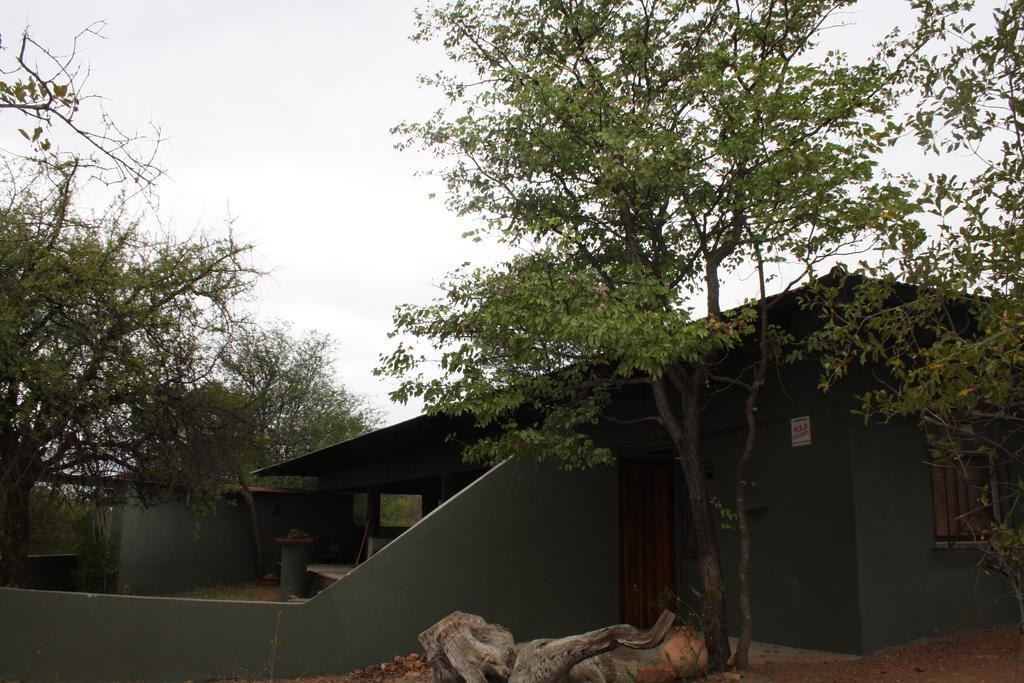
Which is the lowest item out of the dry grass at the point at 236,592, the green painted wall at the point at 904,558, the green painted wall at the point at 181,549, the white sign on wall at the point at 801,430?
the dry grass at the point at 236,592

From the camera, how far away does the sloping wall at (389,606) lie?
7844 millimetres

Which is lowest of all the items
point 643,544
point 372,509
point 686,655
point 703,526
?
point 686,655

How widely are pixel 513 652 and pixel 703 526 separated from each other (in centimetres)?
195

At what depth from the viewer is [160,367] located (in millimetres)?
10641

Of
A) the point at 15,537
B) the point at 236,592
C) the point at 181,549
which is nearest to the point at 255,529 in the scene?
the point at 181,549

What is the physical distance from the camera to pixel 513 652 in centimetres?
670

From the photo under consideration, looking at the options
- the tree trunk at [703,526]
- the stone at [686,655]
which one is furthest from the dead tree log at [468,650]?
the tree trunk at [703,526]

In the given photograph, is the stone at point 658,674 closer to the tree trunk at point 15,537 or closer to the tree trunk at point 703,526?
the tree trunk at point 703,526

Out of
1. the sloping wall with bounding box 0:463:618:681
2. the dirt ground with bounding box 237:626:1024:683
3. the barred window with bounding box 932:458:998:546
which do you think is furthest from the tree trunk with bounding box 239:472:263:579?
the barred window with bounding box 932:458:998:546

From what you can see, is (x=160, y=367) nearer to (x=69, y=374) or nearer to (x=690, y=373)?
(x=69, y=374)

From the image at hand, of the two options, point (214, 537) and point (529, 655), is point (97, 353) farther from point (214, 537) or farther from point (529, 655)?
point (214, 537)

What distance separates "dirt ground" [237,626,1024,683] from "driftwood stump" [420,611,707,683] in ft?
2.63

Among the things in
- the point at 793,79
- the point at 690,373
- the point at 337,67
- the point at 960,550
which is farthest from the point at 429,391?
the point at 960,550

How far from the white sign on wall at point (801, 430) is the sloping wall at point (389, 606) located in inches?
100
